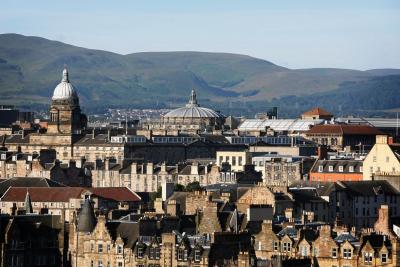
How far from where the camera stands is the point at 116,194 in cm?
12012

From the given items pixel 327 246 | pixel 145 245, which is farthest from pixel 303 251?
pixel 145 245

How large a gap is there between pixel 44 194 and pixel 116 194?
207 inches

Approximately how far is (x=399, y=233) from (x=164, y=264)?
12.8 meters

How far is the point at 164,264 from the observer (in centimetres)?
7106

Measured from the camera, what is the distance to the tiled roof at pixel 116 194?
11788 centimetres

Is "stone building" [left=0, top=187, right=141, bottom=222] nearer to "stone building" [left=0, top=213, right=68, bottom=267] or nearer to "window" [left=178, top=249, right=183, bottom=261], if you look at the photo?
"stone building" [left=0, top=213, right=68, bottom=267]

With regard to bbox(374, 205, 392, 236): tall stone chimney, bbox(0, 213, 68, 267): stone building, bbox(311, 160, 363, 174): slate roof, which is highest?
bbox(311, 160, 363, 174): slate roof

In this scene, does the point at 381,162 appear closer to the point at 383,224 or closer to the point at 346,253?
the point at 383,224

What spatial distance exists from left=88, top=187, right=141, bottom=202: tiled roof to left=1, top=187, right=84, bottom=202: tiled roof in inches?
51.1

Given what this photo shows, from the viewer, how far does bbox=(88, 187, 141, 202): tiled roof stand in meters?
118

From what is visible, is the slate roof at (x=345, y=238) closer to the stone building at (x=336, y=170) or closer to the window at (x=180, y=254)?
the window at (x=180, y=254)

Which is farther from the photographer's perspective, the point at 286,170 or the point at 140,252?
the point at 286,170

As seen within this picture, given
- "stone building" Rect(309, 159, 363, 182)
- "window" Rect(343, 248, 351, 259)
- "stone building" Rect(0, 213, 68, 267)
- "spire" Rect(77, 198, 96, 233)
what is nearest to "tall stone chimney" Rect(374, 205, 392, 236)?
"window" Rect(343, 248, 351, 259)

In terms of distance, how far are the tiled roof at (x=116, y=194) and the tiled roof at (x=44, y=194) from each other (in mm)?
1299
